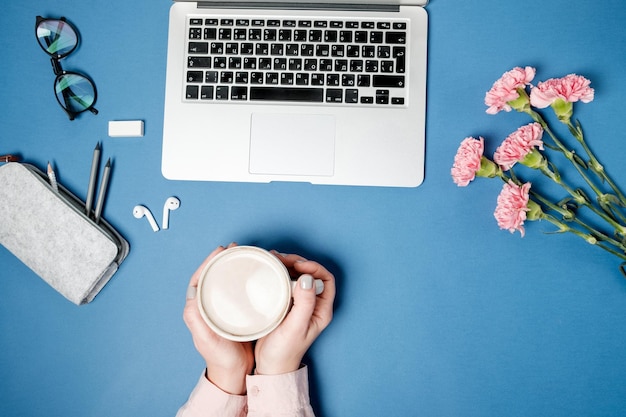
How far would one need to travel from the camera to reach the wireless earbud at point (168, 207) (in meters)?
0.82

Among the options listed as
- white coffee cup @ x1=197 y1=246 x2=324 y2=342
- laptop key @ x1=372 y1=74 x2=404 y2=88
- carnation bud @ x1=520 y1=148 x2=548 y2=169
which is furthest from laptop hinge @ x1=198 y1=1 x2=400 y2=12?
white coffee cup @ x1=197 y1=246 x2=324 y2=342

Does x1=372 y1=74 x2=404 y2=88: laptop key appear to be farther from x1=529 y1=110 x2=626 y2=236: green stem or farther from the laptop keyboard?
x1=529 y1=110 x2=626 y2=236: green stem

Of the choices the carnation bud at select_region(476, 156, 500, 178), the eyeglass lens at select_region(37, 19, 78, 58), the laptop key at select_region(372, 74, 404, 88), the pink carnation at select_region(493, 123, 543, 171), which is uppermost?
the eyeglass lens at select_region(37, 19, 78, 58)

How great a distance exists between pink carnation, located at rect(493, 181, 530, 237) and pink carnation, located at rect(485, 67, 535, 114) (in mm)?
134

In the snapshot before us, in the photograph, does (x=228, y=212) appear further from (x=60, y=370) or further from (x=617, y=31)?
(x=617, y=31)

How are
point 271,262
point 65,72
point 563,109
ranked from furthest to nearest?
point 65,72, point 563,109, point 271,262

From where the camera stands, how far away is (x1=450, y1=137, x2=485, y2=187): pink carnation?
72 cm

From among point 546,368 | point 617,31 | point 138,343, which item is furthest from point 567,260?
point 138,343

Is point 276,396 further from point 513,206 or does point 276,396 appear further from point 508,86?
point 508,86

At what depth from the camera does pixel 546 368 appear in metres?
0.79

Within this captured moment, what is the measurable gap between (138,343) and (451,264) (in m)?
0.55

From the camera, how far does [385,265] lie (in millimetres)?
808

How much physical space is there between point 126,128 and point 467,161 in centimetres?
57

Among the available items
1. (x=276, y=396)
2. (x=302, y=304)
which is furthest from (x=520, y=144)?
(x=276, y=396)
